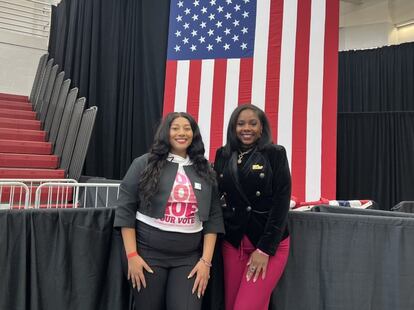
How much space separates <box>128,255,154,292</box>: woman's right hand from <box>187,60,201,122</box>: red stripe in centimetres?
380

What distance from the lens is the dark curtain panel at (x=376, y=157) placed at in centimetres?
812

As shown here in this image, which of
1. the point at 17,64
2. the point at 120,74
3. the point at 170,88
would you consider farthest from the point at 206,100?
the point at 17,64

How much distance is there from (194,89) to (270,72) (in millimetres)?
1048

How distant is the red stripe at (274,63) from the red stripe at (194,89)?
3.09ft

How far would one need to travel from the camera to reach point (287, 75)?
527 centimetres

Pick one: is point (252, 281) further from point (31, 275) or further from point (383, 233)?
point (31, 275)

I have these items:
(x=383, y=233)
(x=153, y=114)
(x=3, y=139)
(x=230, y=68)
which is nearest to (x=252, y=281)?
(x=383, y=233)

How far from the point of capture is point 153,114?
712 centimetres

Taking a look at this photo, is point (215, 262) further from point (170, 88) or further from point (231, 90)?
point (170, 88)

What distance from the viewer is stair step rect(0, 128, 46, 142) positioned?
701 centimetres

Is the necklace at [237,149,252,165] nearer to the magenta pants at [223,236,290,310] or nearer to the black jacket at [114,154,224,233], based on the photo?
the black jacket at [114,154,224,233]

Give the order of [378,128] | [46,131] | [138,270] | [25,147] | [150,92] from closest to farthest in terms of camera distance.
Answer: [138,270], [25,147], [150,92], [46,131], [378,128]

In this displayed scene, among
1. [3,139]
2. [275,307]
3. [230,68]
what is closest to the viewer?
[275,307]

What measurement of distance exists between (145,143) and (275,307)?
5.22 meters
